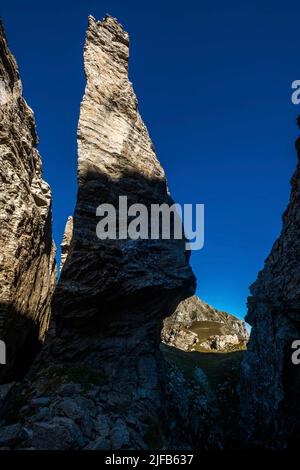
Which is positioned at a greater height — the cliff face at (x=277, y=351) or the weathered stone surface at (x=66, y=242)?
the weathered stone surface at (x=66, y=242)

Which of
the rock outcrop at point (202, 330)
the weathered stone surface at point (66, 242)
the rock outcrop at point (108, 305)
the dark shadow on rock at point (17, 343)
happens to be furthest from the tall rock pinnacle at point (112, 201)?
the rock outcrop at point (202, 330)

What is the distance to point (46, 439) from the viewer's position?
1584 cm

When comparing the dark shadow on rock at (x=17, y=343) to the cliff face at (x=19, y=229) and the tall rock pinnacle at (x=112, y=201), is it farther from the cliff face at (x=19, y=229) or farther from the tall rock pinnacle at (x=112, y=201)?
the tall rock pinnacle at (x=112, y=201)

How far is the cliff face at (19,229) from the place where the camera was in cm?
2059

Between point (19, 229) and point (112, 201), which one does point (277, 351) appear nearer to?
point (112, 201)

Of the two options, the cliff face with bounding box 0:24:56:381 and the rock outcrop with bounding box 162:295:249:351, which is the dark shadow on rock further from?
the rock outcrop with bounding box 162:295:249:351

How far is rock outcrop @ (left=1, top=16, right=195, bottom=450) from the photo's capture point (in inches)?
741

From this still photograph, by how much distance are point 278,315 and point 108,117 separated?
27754mm

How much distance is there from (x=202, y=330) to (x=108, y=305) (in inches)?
2546

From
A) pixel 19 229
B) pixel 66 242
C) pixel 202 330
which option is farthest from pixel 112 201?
pixel 202 330

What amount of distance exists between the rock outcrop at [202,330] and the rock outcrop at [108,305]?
144 ft
